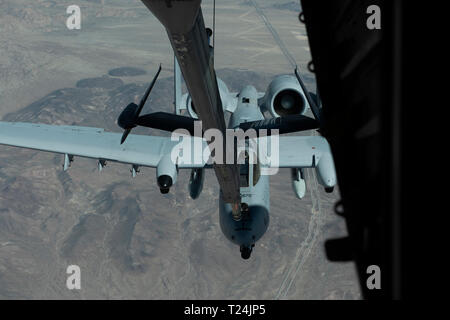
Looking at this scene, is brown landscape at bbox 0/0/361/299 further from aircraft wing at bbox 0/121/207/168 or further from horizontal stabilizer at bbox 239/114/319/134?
horizontal stabilizer at bbox 239/114/319/134

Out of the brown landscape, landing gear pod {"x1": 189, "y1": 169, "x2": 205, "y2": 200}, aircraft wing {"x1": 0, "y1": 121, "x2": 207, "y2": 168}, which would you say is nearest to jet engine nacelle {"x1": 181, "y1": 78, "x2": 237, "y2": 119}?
aircraft wing {"x1": 0, "y1": 121, "x2": 207, "y2": 168}

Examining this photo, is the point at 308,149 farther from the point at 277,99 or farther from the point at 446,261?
the point at 446,261

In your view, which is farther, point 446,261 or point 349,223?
point 349,223

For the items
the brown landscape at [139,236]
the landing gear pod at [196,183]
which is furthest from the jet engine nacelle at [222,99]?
the brown landscape at [139,236]

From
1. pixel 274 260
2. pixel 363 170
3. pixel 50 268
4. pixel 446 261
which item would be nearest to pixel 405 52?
pixel 363 170

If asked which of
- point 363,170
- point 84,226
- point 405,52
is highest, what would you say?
point 405,52
